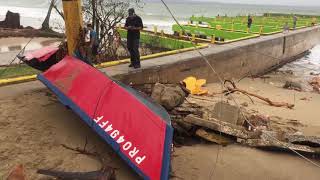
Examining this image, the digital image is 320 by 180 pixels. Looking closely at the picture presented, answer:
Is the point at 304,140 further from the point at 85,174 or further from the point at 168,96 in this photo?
the point at 85,174

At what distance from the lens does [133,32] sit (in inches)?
396

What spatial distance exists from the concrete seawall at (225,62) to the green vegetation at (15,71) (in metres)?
2.63

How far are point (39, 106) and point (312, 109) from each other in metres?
7.99

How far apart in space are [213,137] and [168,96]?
140 centimetres

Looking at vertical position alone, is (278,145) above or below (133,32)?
below

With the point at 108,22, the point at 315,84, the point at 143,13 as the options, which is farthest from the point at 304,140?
the point at 143,13

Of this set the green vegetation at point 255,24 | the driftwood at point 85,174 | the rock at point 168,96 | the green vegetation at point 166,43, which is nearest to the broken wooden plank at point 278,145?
the rock at point 168,96

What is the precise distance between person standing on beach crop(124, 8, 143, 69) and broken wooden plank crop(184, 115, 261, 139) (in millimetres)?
3645

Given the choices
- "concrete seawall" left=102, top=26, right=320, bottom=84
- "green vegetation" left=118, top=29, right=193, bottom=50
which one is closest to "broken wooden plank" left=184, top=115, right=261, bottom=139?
"concrete seawall" left=102, top=26, right=320, bottom=84

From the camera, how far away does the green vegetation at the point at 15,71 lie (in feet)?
35.7

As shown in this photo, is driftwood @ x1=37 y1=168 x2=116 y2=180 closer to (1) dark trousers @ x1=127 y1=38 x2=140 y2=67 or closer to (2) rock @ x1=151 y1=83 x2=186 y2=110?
(2) rock @ x1=151 y1=83 x2=186 y2=110

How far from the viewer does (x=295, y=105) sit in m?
11.6

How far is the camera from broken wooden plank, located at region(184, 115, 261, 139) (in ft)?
23.3

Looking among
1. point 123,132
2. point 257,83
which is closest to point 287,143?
point 123,132
